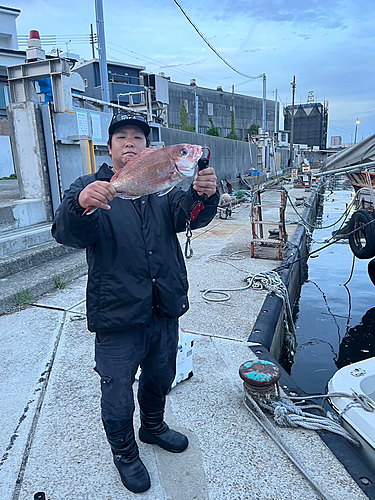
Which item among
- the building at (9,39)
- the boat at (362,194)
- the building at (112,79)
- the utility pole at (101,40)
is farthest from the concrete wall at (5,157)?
the boat at (362,194)

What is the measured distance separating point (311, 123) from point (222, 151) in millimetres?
68572

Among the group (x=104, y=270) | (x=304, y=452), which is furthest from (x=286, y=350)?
(x=104, y=270)

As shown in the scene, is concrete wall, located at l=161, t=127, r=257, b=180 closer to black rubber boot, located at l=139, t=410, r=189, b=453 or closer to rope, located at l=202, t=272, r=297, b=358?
rope, located at l=202, t=272, r=297, b=358

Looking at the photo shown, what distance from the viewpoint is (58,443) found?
2.33 m

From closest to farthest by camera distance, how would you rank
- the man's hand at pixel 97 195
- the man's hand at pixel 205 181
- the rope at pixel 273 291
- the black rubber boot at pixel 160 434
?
the man's hand at pixel 97 195
the man's hand at pixel 205 181
the black rubber boot at pixel 160 434
the rope at pixel 273 291

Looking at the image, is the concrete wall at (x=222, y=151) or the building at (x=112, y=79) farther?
the building at (x=112, y=79)

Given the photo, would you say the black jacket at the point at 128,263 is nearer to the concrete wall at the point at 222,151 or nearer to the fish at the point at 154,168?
the fish at the point at 154,168

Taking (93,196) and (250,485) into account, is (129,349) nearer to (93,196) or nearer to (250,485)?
(93,196)

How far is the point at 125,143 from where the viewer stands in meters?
1.88

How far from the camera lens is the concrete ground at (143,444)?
2.02 m

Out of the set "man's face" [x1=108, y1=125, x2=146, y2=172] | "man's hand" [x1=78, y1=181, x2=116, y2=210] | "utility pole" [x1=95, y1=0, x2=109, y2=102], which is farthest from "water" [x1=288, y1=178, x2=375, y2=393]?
"utility pole" [x1=95, y1=0, x2=109, y2=102]

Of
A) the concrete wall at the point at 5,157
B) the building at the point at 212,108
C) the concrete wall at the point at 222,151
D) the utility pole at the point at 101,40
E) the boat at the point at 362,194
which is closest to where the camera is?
the boat at the point at 362,194

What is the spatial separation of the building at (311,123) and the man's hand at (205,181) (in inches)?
3324

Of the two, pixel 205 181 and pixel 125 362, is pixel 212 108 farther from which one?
pixel 125 362
